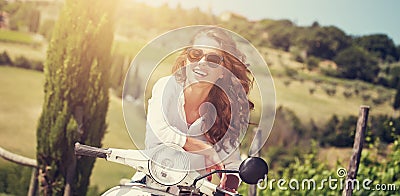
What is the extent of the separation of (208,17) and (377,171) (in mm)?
2633

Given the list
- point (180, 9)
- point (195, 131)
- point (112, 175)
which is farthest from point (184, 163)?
point (180, 9)

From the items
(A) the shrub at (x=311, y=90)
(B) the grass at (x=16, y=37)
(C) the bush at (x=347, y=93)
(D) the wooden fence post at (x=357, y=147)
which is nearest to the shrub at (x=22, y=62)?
(B) the grass at (x=16, y=37)

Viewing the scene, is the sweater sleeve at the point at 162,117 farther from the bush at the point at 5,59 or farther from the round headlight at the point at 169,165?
the bush at the point at 5,59

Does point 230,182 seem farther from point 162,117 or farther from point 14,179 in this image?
point 14,179

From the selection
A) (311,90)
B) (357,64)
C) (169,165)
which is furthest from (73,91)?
(357,64)

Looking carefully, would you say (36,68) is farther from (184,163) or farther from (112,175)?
(184,163)

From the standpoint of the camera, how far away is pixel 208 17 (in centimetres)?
661

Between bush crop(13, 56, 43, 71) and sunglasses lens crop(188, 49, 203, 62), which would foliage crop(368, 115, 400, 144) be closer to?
bush crop(13, 56, 43, 71)

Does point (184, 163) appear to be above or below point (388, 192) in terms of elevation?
above

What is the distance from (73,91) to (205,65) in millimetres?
3074

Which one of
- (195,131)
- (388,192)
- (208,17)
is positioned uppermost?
(208,17)

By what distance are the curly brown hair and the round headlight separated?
21cm

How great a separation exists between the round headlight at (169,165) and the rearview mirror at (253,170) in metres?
0.16

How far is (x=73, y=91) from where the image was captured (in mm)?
4562
